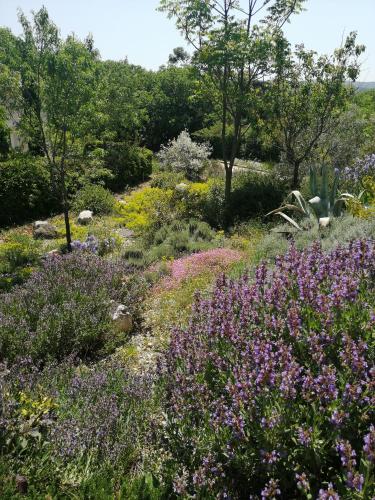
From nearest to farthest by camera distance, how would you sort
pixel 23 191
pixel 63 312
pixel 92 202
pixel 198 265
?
pixel 63 312 → pixel 198 265 → pixel 23 191 → pixel 92 202

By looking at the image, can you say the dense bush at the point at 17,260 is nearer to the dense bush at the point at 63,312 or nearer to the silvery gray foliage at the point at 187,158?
the dense bush at the point at 63,312

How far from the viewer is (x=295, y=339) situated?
8.71 feet

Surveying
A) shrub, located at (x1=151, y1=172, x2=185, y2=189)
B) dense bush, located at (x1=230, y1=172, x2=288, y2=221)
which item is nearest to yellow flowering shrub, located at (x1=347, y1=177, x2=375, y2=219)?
dense bush, located at (x1=230, y1=172, x2=288, y2=221)

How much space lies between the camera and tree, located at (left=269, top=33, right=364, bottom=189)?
987cm

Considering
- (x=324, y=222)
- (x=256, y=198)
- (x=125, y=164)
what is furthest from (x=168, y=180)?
(x=324, y=222)

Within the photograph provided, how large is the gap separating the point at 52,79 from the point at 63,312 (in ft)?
16.2

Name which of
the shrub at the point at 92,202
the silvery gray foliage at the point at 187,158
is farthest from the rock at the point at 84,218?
the silvery gray foliage at the point at 187,158

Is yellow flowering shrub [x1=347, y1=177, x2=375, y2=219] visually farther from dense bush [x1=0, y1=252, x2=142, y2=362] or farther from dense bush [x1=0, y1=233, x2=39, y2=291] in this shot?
dense bush [x1=0, y1=233, x2=39, y2=291]

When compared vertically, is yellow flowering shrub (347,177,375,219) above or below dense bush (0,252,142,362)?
above

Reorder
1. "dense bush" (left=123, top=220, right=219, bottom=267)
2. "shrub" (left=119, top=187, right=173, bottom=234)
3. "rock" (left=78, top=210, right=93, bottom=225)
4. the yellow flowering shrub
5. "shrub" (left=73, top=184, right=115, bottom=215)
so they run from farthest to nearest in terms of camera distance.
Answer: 1. "shrub" (left=73, top=184, right=115, bottom=215)
2. "rock" (left=78, top=210, right=93, bottom=225)
3. "shrub" (left=119, top=187, right=173, bottom=234)
4. "dense bush" (left=123, top=220, right=219, bottom=267)
5. the yellow flowering shrub

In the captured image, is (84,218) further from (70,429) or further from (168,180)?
(70,429)

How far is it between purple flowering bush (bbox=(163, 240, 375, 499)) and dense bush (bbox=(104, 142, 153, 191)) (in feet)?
39.6

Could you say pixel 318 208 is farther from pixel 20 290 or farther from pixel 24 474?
pixel 24 474

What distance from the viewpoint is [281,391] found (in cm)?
223
